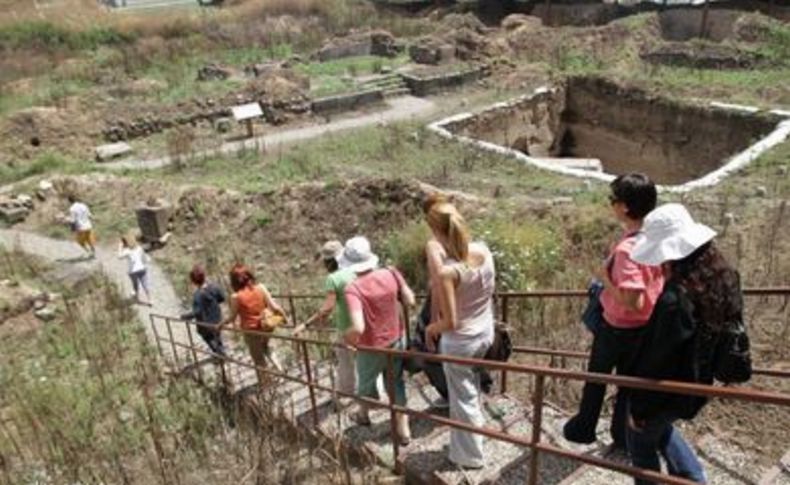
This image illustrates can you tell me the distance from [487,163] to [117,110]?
11.4 meters

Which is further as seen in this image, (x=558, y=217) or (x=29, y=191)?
(x=29, y=191)

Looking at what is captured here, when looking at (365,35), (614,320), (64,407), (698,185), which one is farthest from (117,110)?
(614,320)

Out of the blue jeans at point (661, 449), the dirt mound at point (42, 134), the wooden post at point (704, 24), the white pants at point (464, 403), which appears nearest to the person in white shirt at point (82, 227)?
the dirt mound at point (42, 134)

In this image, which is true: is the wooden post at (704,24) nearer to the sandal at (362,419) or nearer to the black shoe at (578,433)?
the sandal at (362,419)

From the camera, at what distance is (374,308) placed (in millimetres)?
4695

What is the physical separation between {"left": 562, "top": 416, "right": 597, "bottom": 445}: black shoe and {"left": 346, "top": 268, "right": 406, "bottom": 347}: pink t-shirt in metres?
1.38

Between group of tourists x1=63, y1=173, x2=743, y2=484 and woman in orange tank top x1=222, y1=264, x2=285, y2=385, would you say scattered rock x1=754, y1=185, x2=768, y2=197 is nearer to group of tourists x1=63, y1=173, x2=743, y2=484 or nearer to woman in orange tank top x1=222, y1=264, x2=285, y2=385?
group of tourists x1=63, y1=173, x2=743, y2=484

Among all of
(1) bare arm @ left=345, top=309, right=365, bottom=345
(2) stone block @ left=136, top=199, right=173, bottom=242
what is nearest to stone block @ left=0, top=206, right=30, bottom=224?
(2) stone block @ left=136, top=199, right=173, bottom=242

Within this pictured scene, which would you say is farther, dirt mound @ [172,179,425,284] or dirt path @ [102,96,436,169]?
dirt path @ [102,96,436,169]

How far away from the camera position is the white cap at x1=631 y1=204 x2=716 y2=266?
120 inches

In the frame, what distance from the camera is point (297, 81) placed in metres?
21.4

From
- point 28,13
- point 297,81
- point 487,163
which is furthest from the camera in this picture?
point 28,13

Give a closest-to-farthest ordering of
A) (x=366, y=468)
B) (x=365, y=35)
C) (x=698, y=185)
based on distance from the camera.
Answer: (x=366, y=468)
(x=698, y=185)
(x=365, y=35)

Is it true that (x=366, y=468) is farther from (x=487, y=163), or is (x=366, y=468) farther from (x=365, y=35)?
(x=365, y=35)
